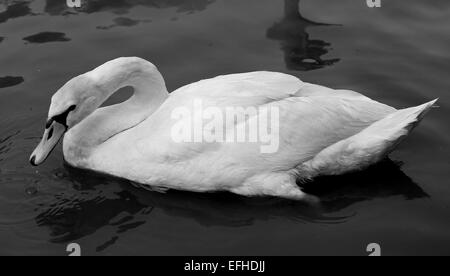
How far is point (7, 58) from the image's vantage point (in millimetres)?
10758

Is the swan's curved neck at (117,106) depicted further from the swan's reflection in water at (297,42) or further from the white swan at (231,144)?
the swan's reflection in water at (297,42)

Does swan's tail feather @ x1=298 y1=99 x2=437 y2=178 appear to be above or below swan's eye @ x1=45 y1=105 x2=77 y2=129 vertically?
below

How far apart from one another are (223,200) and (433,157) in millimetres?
2392

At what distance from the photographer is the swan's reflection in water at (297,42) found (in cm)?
1063

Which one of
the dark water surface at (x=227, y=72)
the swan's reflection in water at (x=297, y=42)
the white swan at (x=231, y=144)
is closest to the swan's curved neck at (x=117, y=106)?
the white swan at (x=231, y=144)

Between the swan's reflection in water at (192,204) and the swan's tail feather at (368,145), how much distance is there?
0.88ft

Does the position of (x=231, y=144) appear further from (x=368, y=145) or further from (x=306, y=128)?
(x=368, y=145)

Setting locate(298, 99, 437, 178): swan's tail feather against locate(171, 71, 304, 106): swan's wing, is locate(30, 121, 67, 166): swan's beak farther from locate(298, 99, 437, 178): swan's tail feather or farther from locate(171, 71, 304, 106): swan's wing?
locate(298, 99, 437, 178): swan's tail feather

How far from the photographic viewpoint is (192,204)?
26.3 ft

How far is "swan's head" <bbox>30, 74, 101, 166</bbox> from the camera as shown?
7.86 m

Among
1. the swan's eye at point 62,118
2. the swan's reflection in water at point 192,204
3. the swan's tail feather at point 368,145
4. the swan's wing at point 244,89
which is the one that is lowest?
the swan's reflection in water at point 192,204

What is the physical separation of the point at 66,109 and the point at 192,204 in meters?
1.60

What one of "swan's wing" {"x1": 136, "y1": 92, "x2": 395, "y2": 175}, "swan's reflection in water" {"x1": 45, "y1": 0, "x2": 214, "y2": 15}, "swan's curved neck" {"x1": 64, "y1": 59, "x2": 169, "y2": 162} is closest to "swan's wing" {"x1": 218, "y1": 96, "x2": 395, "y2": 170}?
"swan's wing" {"x1": 136, "y1": 92, "x2": 395, "y2": 175}

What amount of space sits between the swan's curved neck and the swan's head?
0.09 meters
